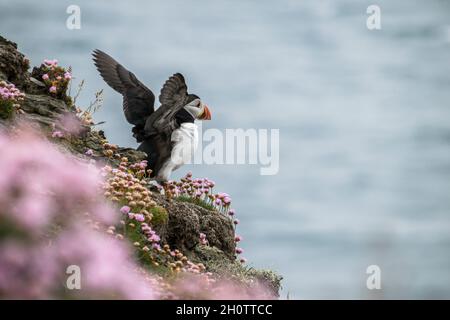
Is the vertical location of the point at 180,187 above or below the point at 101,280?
above

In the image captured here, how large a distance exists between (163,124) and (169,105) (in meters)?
0.70

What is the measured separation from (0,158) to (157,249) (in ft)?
13.7

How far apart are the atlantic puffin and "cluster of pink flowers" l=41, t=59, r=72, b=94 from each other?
1042 mm

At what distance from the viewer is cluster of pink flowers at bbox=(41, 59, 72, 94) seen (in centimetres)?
1314

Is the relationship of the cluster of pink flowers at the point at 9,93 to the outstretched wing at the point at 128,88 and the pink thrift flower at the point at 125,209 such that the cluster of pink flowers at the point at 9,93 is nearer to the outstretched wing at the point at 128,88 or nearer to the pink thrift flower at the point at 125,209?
the outstretched wing at the point at 128,88

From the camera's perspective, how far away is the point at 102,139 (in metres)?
12.8

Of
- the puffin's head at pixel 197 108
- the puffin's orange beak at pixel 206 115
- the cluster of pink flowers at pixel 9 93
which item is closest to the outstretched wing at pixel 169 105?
the puffin's head at pixel 197 108

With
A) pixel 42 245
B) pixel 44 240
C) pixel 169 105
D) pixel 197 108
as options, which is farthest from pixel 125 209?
pixel 197 108

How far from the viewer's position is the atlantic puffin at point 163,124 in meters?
13.1

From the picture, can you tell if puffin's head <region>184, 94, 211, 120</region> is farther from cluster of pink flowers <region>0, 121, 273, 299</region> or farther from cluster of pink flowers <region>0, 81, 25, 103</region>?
cluster of pink flowers <region>0, 121, 273, 299</region>

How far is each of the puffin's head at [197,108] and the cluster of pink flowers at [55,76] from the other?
2.16 meters

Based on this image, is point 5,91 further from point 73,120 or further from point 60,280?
point 60,280

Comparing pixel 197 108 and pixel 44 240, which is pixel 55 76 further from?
pixel 44 240
